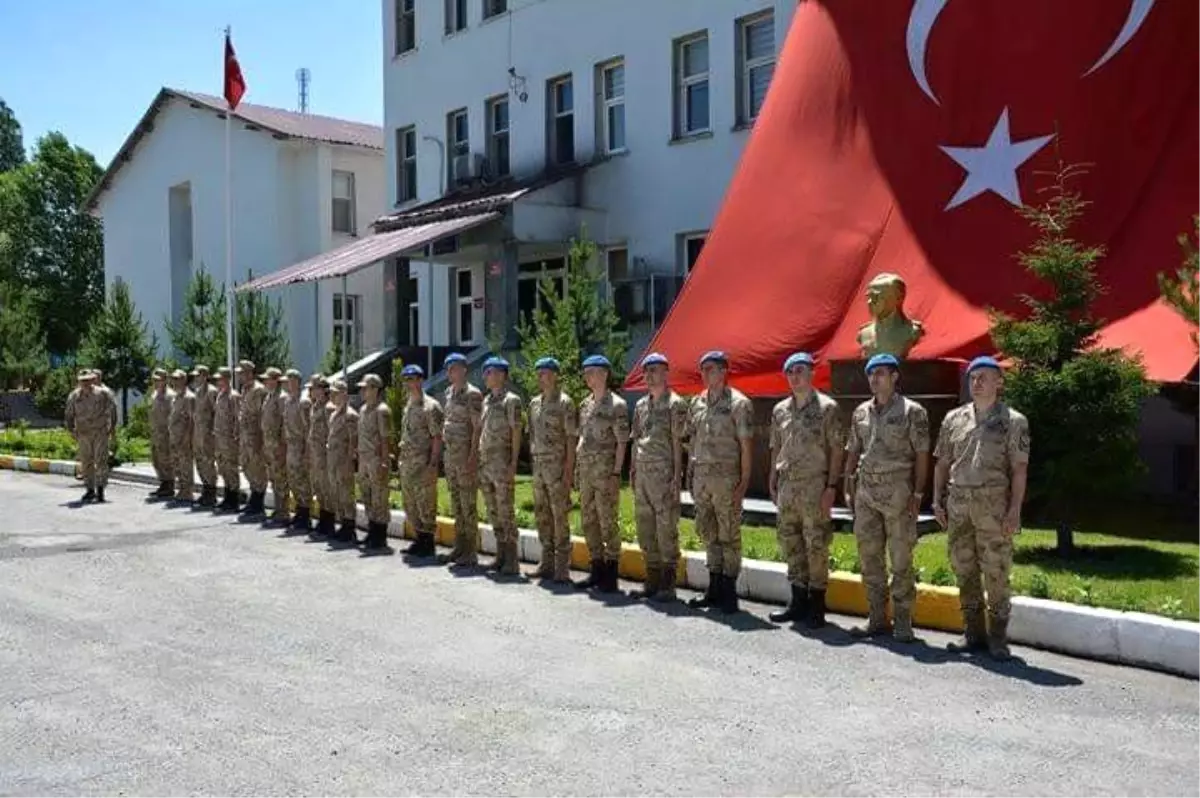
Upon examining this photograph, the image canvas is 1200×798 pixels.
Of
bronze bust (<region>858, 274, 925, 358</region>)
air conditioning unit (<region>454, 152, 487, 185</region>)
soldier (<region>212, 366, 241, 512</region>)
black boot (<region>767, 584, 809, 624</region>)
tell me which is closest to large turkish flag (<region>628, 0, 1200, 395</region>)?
bronze bust (<region>858, 274, 925, 358</region>)

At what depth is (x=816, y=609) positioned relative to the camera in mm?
7672

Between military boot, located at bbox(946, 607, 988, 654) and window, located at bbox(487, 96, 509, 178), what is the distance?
17574mm

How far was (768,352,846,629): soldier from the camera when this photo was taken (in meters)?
7.67

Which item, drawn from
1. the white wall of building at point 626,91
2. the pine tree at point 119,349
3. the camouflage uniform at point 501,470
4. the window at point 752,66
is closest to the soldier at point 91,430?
the camouflage uniform at point 501,470

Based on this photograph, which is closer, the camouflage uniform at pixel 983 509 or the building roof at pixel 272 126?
the camouflage uniform at pixel 983 509

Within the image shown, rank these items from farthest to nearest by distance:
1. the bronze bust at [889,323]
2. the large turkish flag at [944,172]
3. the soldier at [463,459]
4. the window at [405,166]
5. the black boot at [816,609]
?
the window at [405,166], the bronze bust at [889,323], the large turkish flag at [944,172], the soldier at [463,459], the black boot at [816,609]

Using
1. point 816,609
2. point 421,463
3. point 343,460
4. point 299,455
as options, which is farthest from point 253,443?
point 816,609

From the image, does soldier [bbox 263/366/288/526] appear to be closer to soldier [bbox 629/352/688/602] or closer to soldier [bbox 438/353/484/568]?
soldier [bbox 438/353/484/568]

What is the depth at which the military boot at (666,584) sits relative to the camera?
28.1ft

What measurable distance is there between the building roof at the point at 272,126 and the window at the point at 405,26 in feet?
12.5

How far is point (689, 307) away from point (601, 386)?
4554mm

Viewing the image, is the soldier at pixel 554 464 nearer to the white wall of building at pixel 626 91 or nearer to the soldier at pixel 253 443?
the soldier at pixel 253 443

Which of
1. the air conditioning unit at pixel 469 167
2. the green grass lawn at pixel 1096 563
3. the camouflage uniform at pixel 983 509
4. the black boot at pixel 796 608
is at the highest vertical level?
the air conditioning unit at pixel 469 167

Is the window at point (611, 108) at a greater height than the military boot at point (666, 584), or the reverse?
the window at point (611, 108)
